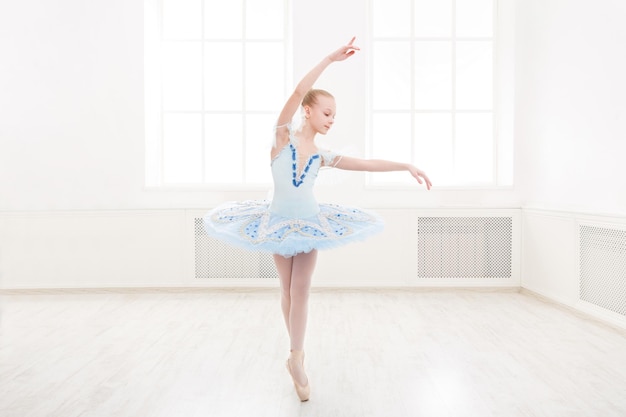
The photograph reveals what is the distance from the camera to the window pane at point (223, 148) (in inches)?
200

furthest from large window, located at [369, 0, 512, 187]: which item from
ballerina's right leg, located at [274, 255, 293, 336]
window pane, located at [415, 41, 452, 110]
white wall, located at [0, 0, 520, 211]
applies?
ballerina's right leg, located at [274, 255, 293, 336]

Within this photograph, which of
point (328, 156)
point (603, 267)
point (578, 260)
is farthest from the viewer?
point (578, 260)

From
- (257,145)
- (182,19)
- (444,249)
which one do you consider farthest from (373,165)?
(182,19)

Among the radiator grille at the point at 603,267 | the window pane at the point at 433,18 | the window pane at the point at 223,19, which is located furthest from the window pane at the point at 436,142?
the window pane at the point at 223,19

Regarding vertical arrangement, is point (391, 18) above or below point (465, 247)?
above

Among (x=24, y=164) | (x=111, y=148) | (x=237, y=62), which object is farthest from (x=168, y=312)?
(x=237, y=62)

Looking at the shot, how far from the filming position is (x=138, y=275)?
4.84 m

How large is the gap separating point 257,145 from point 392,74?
4.17 ft

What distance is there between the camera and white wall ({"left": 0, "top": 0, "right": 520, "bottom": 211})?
15.7 feet

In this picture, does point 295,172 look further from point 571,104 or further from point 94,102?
point 94,102

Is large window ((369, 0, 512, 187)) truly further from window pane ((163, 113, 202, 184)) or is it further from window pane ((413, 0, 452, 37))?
window pane ((163, 113, 202, 184))

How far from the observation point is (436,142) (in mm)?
5039

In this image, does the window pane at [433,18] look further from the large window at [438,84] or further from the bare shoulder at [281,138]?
the bare shoulder at [281,138]

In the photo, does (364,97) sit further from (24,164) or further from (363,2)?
(24,164)
